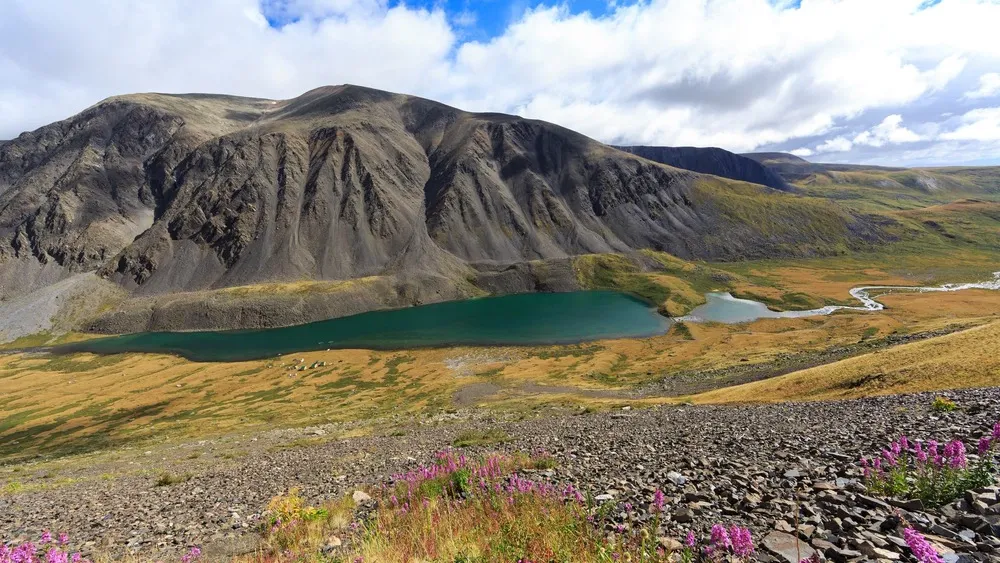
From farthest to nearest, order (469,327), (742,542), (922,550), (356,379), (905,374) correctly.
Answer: (469,327) < (356,379) < (905,374) < (742,542) < (922,550)

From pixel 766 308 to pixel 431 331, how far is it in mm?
86688

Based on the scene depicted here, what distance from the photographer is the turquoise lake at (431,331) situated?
90.8 metres

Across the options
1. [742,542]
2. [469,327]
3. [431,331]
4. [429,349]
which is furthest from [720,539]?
[469,327]

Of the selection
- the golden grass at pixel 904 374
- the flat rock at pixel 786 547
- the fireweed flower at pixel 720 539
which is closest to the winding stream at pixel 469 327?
the golden grass at pixel 904 374

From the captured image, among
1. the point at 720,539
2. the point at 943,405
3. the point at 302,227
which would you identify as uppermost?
the point at 302,227

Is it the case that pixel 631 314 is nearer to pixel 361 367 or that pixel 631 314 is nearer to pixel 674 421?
pixel 361 367

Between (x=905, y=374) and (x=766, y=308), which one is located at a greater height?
(x=905, y=374)

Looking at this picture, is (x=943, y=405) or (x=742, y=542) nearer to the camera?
(x=742, y=542)

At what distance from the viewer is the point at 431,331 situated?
99.8 metres

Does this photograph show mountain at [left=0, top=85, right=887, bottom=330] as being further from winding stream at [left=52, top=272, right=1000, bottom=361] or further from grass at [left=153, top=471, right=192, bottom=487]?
grass at [left=153, top=471, right=192, bottom=487]

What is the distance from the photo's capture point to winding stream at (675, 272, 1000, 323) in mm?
101562

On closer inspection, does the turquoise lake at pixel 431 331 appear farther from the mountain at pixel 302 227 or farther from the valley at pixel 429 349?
the mountain at pixel 302 227

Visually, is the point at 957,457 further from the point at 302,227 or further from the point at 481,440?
the point at 302,227

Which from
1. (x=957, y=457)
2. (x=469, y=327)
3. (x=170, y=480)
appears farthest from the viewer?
(x=469, y=327)
